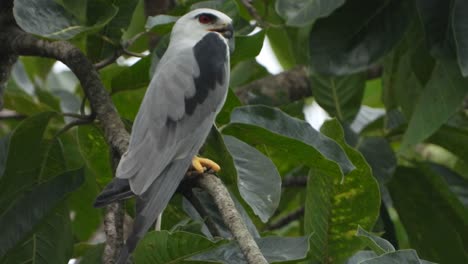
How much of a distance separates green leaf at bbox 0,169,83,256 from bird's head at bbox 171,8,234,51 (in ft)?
2.42

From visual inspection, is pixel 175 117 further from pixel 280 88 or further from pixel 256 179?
pixel 280 88

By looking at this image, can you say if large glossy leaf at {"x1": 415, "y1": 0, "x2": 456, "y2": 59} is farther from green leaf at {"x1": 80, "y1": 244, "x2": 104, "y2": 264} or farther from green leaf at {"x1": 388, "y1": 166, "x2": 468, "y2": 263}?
green leaf at {"x1": 80, "y1": 244, "x2": 104, "y2": 264}

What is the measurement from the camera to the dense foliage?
337 cm

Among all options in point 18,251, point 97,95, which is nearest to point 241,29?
point 97,95

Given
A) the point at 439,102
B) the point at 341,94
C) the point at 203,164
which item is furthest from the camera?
the point at 341,94

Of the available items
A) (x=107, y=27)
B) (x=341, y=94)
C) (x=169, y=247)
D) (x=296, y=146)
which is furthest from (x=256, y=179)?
(x=341, y=94)

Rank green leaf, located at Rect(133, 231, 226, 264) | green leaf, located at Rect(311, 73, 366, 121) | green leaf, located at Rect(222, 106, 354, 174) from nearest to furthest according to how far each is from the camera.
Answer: green leaf, located at Rect(133, 231, 226, 264), green leaf, located at Rect(222, 106, 354, 174), green leaf, located at Rect(311, 73, 366, 121)

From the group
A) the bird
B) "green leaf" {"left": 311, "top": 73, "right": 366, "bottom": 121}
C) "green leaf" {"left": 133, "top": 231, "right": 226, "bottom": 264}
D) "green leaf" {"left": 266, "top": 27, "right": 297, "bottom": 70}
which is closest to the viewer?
"green leaf" {"left": 133, "top": 231, "right": 226, "bottom": 264}

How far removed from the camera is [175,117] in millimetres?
3596

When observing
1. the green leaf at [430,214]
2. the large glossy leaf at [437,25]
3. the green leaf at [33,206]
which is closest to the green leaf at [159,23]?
the green leaf at [33,206]

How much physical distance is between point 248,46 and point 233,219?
3.83 feet

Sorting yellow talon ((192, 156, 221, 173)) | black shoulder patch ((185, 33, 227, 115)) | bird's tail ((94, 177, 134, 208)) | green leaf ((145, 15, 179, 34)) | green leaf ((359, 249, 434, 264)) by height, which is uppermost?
green leaf ((145, 15, 179, 34))

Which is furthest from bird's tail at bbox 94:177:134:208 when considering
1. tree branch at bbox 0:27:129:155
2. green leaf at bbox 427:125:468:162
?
green leaf at bbox 427:125:468:162

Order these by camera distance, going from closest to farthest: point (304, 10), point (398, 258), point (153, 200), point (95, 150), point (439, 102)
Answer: point (398, 258)
point (153, 200)
point (304, 10)
point (439, 102)
point (95, 150)
